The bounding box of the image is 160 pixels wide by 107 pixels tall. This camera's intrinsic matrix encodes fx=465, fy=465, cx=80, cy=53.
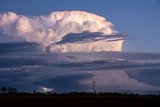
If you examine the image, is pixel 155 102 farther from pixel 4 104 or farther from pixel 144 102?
pixel 4 104

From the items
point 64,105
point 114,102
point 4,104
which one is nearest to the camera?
point 4,104

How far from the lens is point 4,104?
103 meters

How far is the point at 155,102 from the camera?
11631 centimetres

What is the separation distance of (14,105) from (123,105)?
86.6 ft

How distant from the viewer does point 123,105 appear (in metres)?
113

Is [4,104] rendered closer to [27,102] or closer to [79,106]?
[27,102]

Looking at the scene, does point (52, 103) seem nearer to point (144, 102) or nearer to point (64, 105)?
point (64, 105)

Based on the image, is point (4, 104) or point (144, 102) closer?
point (4, 104)

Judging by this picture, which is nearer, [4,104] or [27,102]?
[4,104]

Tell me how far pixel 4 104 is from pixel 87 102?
896 inches

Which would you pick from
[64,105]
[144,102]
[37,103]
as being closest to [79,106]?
[64,105]

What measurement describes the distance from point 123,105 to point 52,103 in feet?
57.0

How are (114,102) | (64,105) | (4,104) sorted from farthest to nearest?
(114,102) < (64,105) < (4,104)

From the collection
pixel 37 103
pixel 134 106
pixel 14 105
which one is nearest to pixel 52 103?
pixel 37 103
